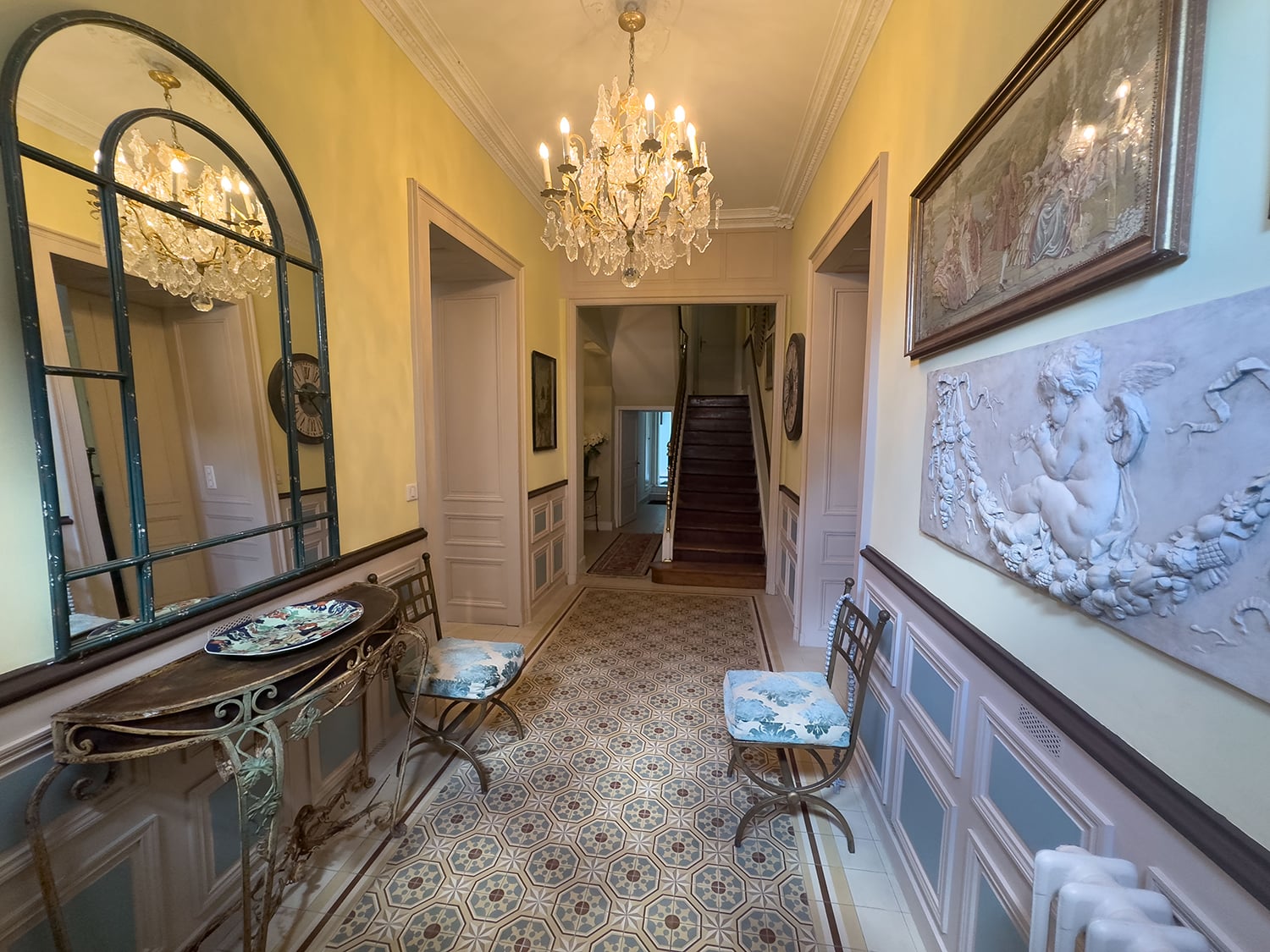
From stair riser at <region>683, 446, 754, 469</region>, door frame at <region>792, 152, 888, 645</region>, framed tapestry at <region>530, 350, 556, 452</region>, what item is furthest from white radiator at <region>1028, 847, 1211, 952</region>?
stair riser at <region>683, 446, 754, 469</region>

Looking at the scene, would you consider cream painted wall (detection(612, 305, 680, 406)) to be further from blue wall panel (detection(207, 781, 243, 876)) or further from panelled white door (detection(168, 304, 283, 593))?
blue wall panel (detection(207, 781, 243, 876))

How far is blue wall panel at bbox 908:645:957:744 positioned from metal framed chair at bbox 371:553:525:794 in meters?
1.67

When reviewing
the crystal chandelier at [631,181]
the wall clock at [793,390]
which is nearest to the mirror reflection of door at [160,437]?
the crystal chandelier at [631,181]

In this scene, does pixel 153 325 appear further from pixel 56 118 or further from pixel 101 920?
pixel 101 920

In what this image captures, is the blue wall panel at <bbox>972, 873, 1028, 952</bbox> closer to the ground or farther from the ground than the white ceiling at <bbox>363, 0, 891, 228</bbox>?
closer to the ground

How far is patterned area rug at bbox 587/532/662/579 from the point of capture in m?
5.40

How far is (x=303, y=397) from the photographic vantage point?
181cm

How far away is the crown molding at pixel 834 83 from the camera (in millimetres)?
2080

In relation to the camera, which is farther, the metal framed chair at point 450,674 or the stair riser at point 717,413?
the stair riser at point 717,413

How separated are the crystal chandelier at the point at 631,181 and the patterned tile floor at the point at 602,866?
237 centimetres

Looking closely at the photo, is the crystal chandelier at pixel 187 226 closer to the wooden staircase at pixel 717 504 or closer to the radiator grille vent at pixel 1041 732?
the radiator grille vent at pixel 1041 732

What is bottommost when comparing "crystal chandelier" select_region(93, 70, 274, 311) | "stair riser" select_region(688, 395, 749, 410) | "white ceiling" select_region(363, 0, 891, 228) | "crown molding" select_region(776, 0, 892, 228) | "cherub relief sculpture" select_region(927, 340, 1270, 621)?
"cherub relief sculpture" select_region(927, 340, 1270, 621)

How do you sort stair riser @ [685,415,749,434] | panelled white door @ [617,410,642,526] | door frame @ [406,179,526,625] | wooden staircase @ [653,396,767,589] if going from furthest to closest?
panelled white door @ [617,410,642,526], stair riser @ [685,415,749,434], wooden staircase @ [653,396,767,589], door frame @ [406,179,526,625]

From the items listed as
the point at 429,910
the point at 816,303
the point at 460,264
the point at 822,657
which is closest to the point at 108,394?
the point at 429,910
